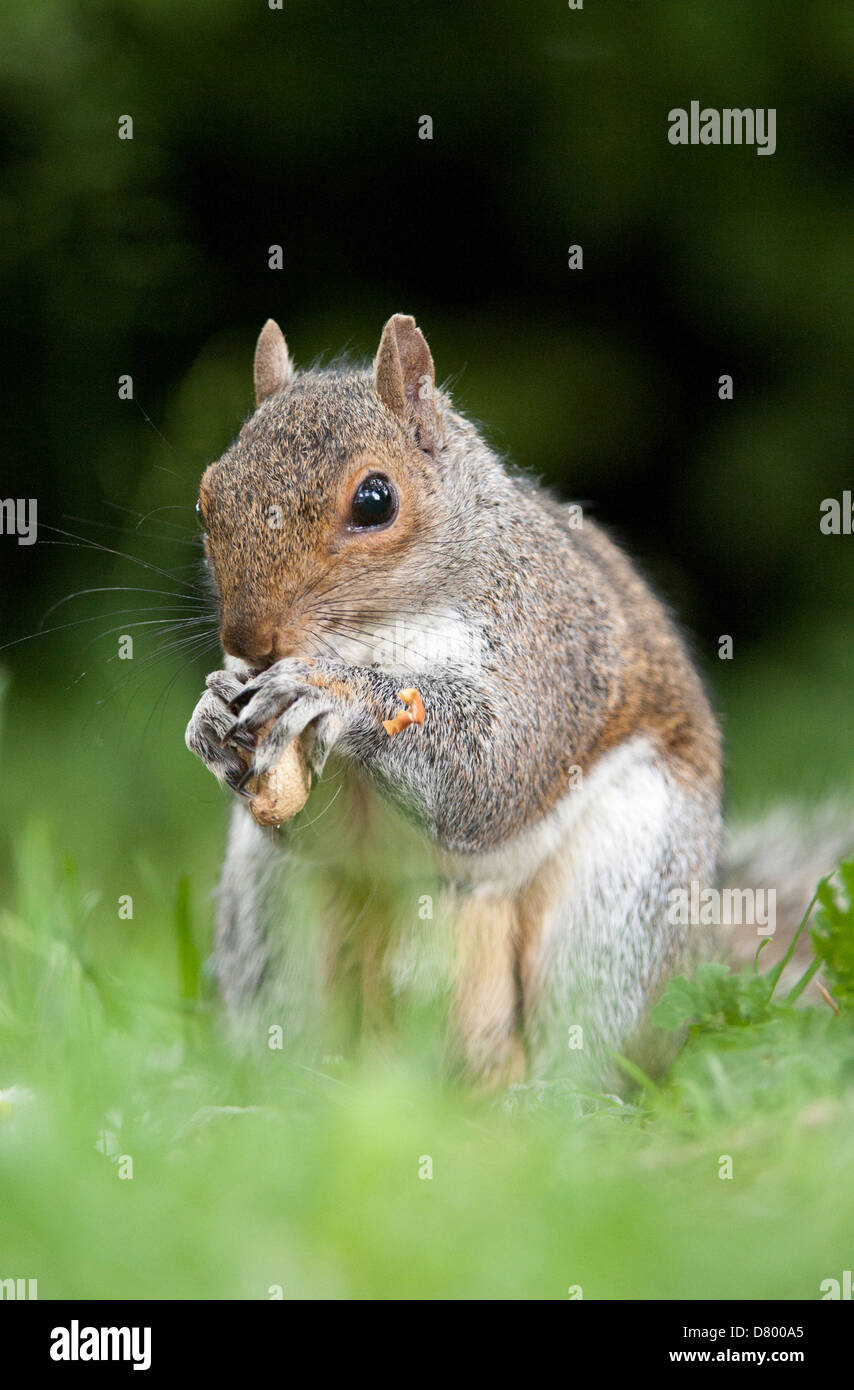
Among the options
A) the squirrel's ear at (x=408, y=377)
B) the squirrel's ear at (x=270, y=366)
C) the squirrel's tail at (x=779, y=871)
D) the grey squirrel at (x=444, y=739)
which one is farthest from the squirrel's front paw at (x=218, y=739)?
the squirrel's tail at (x=779, y=871)

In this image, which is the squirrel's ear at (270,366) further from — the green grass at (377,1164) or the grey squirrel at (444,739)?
the green grass at (377,1164)

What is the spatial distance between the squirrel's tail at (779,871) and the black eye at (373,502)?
1006 millimetres

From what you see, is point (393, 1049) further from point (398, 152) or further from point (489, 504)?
point (398, 152)

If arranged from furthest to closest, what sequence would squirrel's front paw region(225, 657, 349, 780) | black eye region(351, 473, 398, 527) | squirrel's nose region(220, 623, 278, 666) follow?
black eye region(351, 473, 398, 527) < squirrel's nose region(220, 623, 278, 666) < squirrel's front paw region(225, 657, 349, 780)

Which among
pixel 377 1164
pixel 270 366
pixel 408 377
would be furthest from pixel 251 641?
pixel 377 1164

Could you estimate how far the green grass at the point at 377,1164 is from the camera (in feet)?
5.16

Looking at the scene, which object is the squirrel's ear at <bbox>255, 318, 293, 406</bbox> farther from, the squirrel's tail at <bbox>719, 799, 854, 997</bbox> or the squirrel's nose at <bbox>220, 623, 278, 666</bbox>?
the squirrel's tail at <bbox>719, 799, 854, 997</bbox>

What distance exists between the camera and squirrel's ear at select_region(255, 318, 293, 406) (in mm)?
2736

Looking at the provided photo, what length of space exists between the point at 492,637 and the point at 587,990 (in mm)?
591

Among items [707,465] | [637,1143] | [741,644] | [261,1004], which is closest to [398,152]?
[707,465]

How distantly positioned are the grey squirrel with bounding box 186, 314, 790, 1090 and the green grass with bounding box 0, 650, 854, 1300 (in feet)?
0.63

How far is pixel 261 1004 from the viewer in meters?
2.70

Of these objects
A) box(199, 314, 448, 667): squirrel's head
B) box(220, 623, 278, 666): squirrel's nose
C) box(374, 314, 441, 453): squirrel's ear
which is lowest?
box(220, 623, 278, 666): squirrel's nose

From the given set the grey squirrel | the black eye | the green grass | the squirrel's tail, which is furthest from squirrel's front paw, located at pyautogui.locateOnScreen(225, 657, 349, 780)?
the squirrel's tail
